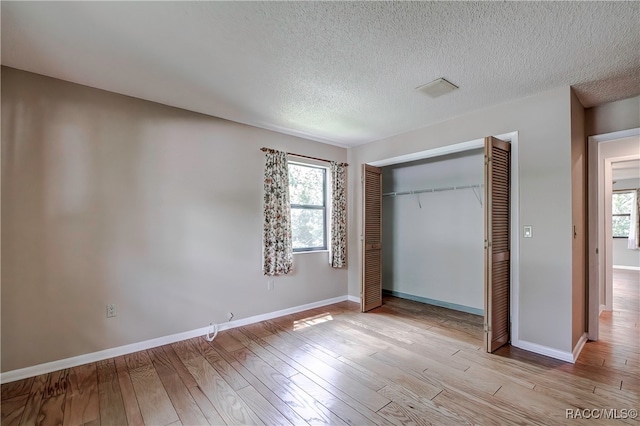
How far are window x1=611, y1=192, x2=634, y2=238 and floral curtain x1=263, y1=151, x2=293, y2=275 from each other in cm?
941

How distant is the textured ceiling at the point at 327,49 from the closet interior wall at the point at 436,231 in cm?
139

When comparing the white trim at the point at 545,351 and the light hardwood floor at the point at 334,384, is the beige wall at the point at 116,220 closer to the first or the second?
the light hardwood floor at the point at 334,384

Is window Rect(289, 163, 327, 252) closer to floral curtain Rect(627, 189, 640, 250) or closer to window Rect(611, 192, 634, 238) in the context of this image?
floral curtain Rect(627, 189, 640, 250)

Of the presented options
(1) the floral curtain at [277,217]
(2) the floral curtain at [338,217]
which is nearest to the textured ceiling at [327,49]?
(1) the floral curtain at [277,217]

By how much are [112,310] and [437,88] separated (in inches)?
151

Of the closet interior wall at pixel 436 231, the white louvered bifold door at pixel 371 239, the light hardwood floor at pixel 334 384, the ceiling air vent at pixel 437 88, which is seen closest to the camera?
the light hardwood floor at pixel 334 384

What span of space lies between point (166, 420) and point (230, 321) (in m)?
1.63

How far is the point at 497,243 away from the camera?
9.74 ft

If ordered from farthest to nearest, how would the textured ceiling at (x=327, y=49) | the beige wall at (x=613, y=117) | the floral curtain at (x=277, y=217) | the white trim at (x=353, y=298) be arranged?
the white trim at (x=353, y=298), the floral curtain at (x=277, y=217), the beige wall at (x=613, y=117), the textured ceiling at (x=327, y=49)

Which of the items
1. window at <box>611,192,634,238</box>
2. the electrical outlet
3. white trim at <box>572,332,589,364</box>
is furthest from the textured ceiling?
window at <box>611,192,634,238</box>

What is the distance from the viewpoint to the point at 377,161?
448cm

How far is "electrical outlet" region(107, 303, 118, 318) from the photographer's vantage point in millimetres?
2740

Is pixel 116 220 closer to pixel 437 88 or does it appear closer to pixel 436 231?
pixel 437 88

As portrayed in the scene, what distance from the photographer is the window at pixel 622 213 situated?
767cm
